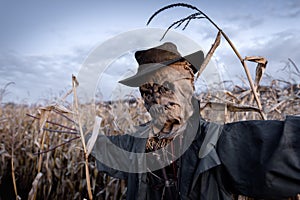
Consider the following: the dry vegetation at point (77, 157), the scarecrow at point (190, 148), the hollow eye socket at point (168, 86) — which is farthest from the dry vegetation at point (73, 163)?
the hollow eye socket at point (168, 86)

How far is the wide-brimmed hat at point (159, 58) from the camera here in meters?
1.14

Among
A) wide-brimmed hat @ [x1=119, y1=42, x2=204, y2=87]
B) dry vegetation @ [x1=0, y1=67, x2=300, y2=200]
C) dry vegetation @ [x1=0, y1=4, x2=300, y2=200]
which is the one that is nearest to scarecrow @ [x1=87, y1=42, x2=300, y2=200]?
wide-brimmed hat @ [x1=119, y1=42, x2=204, y2=87]

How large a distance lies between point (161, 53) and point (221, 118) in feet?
1.25

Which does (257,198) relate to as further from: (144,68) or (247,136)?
(144,68)

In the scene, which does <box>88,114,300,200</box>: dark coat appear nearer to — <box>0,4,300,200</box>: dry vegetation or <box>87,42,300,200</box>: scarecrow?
<box>87,42,300,200</box>: scarecrow


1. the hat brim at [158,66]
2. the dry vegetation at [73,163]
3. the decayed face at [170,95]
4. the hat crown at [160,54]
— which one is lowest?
the dry vegetation at [73,163]

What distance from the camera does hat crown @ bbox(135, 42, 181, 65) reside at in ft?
3.80

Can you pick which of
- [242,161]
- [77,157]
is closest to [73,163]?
[77,157]

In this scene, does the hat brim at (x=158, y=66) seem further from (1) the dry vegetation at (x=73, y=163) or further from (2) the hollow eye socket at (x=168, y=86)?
(1) the dry vegetation at (x=73, y=163)

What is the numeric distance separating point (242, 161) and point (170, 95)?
0.36 meters

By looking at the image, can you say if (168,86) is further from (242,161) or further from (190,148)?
(242,161)

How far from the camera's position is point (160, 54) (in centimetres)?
116

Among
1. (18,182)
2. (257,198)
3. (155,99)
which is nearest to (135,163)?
(155,99)

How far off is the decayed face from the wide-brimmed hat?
0.02 meters
